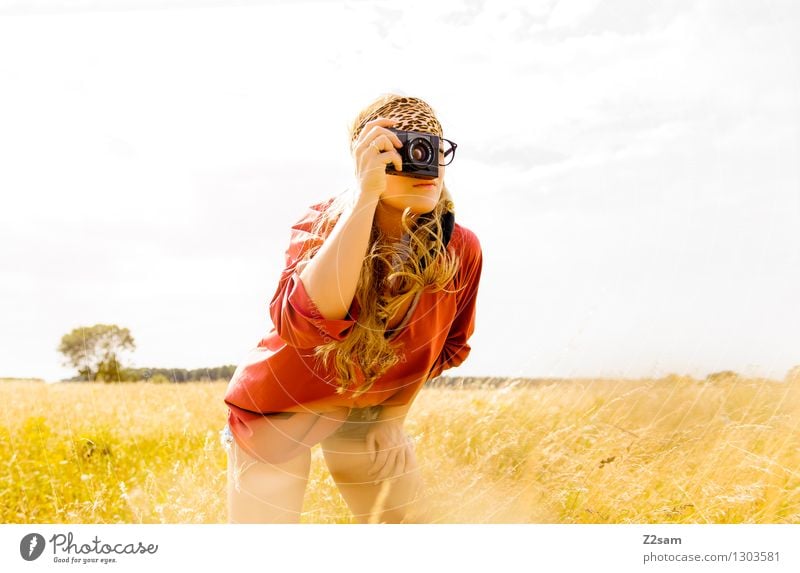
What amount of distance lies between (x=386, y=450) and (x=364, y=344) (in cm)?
25

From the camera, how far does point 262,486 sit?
1190 mm

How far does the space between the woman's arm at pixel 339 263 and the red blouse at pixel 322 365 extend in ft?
0.22

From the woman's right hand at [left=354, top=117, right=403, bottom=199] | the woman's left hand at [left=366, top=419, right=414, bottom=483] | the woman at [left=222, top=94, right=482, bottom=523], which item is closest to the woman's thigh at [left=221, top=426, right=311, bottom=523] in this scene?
the woman at [left=222, top=94, right=482, bottom=523]

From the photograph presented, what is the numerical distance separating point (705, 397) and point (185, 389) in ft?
4.05

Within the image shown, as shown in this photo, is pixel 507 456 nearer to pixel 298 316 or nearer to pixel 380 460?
pixel 380 460

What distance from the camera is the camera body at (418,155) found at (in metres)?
1.10

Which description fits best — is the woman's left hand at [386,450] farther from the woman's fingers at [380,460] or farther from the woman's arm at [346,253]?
the woman's arm at [346,253]

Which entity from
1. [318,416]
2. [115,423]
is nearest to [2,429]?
[115,423]

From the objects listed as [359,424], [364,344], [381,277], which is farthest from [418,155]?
[359,424]

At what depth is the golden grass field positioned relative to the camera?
4.84ft

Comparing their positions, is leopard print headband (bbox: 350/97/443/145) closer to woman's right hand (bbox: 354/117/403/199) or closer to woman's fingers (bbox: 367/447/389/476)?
woman's right hand (bbox: 354/117/403/199)

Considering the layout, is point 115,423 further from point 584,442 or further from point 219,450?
point 584,442

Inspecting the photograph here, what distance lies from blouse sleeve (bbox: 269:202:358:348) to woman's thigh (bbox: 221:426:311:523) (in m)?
0.24
